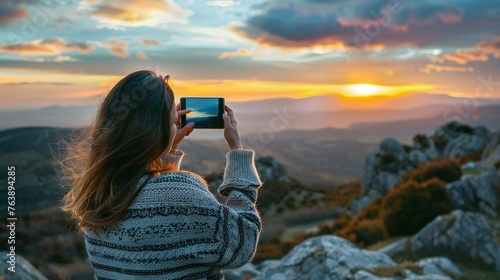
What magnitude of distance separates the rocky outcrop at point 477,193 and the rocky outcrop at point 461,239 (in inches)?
238

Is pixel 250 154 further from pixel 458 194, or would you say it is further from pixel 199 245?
pixel 458 194

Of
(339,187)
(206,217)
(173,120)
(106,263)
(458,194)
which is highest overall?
(173,120)

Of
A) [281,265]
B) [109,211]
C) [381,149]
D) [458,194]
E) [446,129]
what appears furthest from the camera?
[446,129]

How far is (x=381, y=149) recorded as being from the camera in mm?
35156

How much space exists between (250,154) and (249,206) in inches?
13.2

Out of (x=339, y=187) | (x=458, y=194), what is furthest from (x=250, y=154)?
(x=339, y=187)

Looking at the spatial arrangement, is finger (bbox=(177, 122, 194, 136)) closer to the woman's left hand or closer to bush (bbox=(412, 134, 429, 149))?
the woman's left hand

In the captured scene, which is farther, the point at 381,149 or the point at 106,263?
the point at 381,149

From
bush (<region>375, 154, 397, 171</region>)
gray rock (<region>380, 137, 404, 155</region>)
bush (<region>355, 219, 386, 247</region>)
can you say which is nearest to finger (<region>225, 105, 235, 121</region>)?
bush (<region>355, 219, 386, 247</region>)

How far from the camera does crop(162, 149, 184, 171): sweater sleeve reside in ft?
8.62

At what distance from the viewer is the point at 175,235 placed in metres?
2.27

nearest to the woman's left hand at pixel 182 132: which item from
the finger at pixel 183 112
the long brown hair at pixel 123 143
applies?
the finger at pixel 183 112

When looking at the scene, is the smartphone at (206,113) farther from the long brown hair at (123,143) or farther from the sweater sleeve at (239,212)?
the long brown hair at (123,143)

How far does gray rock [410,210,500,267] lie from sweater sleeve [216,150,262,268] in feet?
36.3
